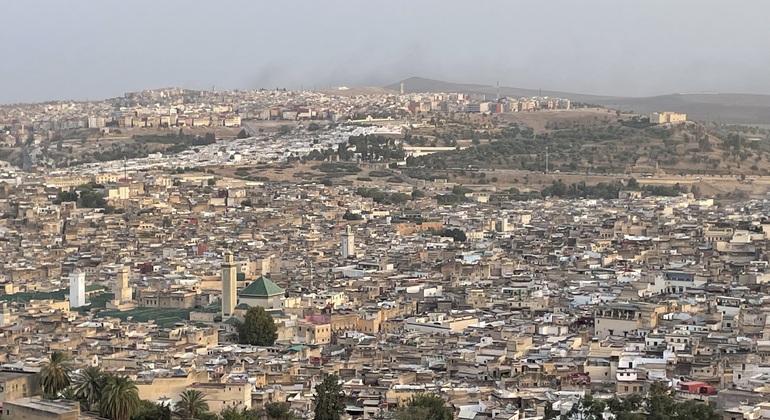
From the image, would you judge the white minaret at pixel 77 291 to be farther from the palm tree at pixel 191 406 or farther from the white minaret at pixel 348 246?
the palm tree at pixel 191 406

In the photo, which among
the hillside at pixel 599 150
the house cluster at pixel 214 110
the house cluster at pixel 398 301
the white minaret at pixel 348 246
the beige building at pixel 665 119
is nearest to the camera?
the house cluster at pixel 398 301

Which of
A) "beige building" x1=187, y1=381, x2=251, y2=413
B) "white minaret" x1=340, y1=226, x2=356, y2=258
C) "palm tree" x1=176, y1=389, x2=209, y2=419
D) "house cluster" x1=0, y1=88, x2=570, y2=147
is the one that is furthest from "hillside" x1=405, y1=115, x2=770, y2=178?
"palm tree" x1=176, y1=389, x2=209, y2=419

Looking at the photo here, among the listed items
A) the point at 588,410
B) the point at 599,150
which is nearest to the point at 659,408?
the point at 588,410

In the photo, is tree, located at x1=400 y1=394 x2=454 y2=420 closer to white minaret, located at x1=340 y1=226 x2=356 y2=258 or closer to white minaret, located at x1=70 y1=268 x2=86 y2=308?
white minaret, located at x1=70 y1=268 x2=86 y2=308

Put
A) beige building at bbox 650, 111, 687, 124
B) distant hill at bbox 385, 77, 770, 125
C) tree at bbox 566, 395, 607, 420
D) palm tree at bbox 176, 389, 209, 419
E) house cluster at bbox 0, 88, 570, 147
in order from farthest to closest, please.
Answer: distant hill at bbox 385, 77, 770, 125, house cluster at bbox 0, 88, 570, 147, beige building at bbox 650, 111, 687, 124, palm tree at bbox 176, 389, 209, 419, tree at bbox 566, 395, 607, 420

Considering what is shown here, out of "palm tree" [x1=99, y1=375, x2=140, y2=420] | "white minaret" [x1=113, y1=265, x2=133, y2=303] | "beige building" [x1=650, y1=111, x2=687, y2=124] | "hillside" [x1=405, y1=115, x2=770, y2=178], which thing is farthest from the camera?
"beige building" [x1=650, y1=111, x2=687, y2=124]

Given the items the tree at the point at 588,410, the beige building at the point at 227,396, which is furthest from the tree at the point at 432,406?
the beige building at the point at 227,396

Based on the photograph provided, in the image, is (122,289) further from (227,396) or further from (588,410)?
(588,410)
